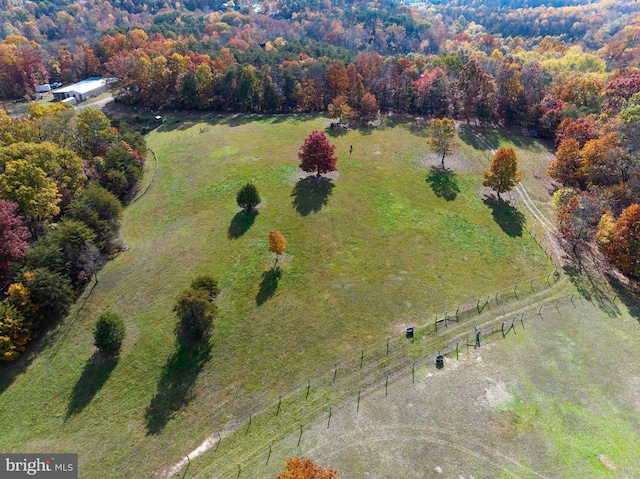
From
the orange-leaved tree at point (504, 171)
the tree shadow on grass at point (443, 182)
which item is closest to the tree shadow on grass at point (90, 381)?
the tree shadow on grass at point (443, 182)

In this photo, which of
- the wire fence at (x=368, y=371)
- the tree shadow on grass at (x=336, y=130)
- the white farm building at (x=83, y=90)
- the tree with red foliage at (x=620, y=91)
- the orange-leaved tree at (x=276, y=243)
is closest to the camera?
the wire fence at (x=368, y=371)

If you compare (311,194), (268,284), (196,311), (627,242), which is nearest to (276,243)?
(268,284)

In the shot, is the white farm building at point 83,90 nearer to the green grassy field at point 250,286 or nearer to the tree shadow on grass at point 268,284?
the green grassy field at point 250,286

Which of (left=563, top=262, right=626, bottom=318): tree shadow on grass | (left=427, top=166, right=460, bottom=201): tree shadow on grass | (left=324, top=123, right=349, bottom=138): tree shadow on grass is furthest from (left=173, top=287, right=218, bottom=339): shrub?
(left=324, top=123, right=349, bottom=138): tree shadow on grass

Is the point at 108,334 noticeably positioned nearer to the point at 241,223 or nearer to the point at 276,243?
the point at 276,243

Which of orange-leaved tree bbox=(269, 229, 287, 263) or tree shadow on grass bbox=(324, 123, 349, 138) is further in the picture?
tree shadow on grass bbox=(324, 123, 349, 138)

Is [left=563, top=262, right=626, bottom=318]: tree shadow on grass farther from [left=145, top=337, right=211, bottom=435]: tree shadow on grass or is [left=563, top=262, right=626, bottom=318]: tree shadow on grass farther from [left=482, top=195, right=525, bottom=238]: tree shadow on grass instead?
[left=145, top=337, right=211, bottom=435]: tree shadow on grass
